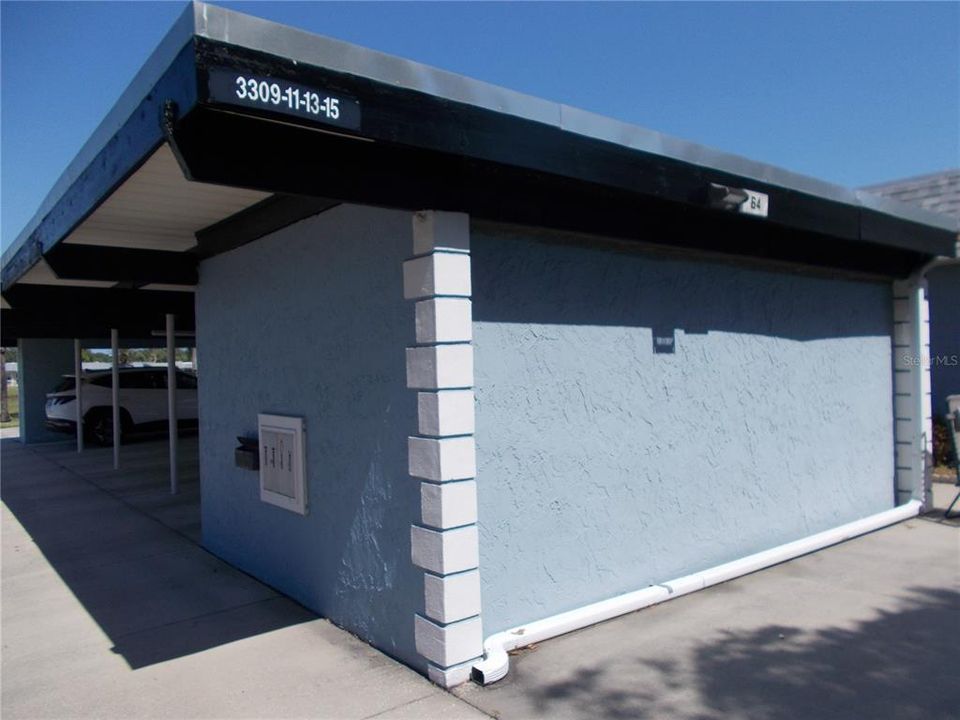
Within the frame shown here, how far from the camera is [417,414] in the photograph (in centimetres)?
396

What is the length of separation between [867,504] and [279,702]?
19.8ft

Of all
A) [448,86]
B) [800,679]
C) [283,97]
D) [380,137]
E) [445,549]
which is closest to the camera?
[283,97]

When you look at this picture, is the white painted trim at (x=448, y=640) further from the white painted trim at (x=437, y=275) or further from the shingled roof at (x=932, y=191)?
the shingled roof at (x=932, y=191)

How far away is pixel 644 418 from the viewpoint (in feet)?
17.0

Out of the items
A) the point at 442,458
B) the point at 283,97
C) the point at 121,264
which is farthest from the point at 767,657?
the point at 121,264

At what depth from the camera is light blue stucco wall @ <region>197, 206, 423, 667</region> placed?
4172 mm

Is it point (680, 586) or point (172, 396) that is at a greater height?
point (172, 396)

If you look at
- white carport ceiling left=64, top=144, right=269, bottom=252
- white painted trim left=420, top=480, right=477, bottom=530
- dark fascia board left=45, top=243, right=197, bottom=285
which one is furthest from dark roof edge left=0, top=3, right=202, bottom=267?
white painted trim left=420, top=480, right=477, bottom=530

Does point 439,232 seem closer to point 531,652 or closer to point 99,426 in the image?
point 531,652

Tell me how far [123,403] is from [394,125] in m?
14.7

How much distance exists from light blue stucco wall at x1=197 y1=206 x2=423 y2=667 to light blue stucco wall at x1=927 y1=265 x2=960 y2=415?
9.08 meters

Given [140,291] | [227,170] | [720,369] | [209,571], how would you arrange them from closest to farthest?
[227,170] → [720,369] → [209,571] → [140,291]

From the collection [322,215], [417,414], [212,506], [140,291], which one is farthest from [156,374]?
[417,414]

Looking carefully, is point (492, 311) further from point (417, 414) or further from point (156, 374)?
point (156, 374)
